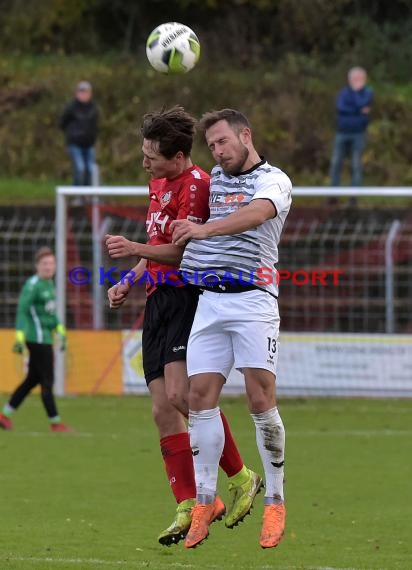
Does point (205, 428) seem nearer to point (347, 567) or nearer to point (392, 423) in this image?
point (347, 567)

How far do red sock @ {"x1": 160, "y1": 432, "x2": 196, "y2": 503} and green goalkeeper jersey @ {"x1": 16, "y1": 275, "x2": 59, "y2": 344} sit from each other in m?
7.38

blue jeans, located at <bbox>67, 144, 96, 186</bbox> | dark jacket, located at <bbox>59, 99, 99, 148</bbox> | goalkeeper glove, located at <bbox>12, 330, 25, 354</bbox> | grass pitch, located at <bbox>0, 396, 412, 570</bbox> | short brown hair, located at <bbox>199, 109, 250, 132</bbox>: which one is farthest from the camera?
blue jeans, located at <bbox>67, 144, 96, 186</bbox>

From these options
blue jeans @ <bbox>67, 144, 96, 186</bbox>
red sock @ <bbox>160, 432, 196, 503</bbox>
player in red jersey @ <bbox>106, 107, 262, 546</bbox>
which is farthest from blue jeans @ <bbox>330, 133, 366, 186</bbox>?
red sock @ <bbox>160, 432, 196, 503</bbox>

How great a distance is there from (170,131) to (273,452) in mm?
2025

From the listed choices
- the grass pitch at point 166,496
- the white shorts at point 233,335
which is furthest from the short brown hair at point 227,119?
the grass pitch at point 166,496

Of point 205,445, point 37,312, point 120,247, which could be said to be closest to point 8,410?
point 37,312

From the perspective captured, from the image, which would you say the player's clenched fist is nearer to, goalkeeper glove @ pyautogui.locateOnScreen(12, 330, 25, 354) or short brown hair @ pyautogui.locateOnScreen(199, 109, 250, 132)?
short brown hair @ pyautogui.locateOnScreen(199, 109, 250, 132)

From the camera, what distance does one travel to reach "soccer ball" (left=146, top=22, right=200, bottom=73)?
29.1 ft

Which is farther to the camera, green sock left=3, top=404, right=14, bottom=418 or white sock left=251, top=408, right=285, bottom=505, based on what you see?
green sock left=3, top=404, right=14, bottom=418

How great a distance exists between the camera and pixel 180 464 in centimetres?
834

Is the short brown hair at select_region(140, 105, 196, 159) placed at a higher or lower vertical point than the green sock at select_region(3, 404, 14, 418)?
higher

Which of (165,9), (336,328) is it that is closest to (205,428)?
(336,328)

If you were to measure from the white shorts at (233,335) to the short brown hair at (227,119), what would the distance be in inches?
38.3

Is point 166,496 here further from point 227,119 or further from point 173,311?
point 227,119
